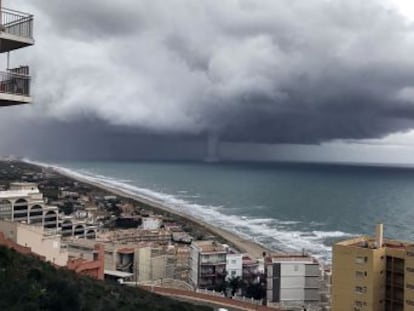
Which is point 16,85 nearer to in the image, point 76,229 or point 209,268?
point 209,268

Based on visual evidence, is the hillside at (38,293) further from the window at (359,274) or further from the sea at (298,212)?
the sea at (298,212)

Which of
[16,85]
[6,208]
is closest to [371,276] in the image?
[16,85]

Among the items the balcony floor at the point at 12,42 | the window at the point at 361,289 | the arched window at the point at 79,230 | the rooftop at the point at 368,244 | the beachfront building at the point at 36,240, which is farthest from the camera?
the arched window at the point at 79,230

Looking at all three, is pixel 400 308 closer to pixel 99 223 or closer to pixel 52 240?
pixel 52 240

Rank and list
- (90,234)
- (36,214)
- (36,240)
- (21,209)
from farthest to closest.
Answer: (90,234) < (36,214) < (21,209) < (36,240)

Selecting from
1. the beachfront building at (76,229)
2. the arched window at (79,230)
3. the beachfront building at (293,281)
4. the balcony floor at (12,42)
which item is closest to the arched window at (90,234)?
the beachfront building at (76,229)

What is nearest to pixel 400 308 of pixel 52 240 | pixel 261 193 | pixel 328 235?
pixel 52 240
